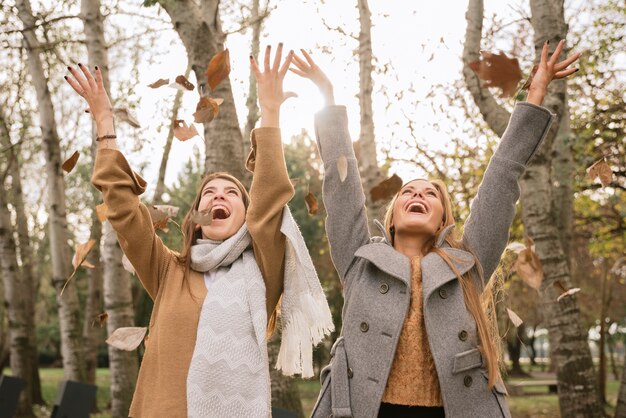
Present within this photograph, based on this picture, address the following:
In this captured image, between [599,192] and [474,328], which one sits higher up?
[599,192]

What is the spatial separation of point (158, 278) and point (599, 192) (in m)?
13.4

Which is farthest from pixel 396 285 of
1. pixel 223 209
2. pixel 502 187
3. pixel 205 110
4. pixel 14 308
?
pixel 14 308

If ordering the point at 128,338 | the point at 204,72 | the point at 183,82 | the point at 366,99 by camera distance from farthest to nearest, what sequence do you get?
the point at 366,99
the point at 204,72
the point at 128,338
the point at 183,82

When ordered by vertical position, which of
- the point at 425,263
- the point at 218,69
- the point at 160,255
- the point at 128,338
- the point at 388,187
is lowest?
the point at 128,338

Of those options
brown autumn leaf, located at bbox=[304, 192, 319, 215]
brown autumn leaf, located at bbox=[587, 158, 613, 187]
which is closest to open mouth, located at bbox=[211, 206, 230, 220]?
brown autumn leaf, located at bbox=[304, 192, 319, 215]

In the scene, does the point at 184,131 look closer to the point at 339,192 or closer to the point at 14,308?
the point at 339,192

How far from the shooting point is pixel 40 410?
1404cm

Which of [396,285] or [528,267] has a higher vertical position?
[528,267]

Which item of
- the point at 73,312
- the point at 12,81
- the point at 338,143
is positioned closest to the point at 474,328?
the point at 338,143

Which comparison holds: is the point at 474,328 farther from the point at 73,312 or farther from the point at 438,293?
the point at 73,312

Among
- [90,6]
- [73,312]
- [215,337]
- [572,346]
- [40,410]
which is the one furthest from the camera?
[40,410]

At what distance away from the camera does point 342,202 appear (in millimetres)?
3164

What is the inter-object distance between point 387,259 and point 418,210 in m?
0.34

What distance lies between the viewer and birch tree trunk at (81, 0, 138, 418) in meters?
7.94
